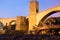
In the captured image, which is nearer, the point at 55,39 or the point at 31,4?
the point at 55,39

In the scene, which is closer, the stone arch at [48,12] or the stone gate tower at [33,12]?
the stone arch at [48,12]

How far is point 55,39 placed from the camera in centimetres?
303

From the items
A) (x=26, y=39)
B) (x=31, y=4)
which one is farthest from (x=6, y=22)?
(x=26, y=39)

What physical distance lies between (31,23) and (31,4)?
3.81m

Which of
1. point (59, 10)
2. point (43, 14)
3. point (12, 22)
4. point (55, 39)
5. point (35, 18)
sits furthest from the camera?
point (12, 22)

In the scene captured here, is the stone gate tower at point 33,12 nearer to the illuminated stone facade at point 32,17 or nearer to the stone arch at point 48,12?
the illuminated stone facade at point 32,17

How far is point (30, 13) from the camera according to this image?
1168 inches

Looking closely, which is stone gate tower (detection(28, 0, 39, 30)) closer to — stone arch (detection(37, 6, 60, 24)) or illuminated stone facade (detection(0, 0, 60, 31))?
illuminated stone facade (detection(0, 0, 60, 31))

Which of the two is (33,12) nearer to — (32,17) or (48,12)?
(32,17)

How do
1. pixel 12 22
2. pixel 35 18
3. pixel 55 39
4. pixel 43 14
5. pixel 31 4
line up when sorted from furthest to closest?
pixel 12 22 < pixel 31 4 < pixel 35 18 < pixel 43 14 < pixel 55 39

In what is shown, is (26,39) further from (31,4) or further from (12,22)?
(12,22)

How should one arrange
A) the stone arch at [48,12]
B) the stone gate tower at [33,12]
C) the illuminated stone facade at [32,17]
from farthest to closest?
the stone gate tower at [33,12]
the illuminated stone facade at [32,17]
the stone arch at [48,12]

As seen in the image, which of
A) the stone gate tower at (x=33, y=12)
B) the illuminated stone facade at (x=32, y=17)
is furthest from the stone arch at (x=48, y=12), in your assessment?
the stone gate tower at (x=33, y=12)

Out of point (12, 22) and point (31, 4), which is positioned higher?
point (31, 4)
